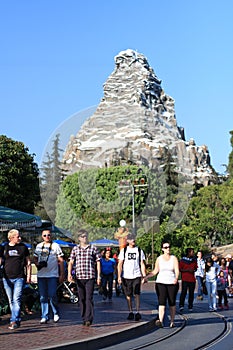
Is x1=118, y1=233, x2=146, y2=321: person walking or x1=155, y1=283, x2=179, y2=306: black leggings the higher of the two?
x1=118, y1=233, x2=146, y2=321: person walking

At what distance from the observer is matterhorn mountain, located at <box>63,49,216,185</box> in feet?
181

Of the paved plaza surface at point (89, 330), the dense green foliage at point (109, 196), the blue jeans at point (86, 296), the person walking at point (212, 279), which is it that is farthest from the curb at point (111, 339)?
the dense green foliage at point (109, 196)

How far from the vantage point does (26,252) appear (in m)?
11.2

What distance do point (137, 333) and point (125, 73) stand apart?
333ft

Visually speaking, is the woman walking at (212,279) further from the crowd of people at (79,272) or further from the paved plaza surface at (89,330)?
the crowd of people at (79,272)

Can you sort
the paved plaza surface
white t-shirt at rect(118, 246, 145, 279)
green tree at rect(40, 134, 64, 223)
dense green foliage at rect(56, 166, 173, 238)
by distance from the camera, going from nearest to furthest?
the paved plaza surface → white t-shirt at rect(118, 246, 145, 279) → green tree at rect(40, 134, 64, 223) → dense green foliage at rect(56, 166, 173, 238)

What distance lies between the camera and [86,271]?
38.2 ft

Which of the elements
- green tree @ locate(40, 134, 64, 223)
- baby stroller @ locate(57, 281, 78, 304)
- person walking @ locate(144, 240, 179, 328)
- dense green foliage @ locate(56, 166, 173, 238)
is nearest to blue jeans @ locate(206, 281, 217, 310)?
baby stroller @ locate(57, 281, 78, 304)

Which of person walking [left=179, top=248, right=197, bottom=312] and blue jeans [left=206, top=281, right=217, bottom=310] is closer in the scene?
person walking [left=179, top=248, right=197, bottom=312]

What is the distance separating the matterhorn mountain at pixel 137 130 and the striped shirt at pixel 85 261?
33.9m

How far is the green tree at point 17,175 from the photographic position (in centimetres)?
5216

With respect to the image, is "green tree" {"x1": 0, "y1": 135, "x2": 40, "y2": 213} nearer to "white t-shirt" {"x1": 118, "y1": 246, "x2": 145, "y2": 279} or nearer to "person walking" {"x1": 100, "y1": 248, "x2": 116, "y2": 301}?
"person walking" {"x1": 100, "y1": 248, "x2": 116, "y2": 301}

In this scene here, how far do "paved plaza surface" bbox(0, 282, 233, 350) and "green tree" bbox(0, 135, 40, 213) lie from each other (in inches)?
1479

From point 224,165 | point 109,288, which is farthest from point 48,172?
point 224,165
